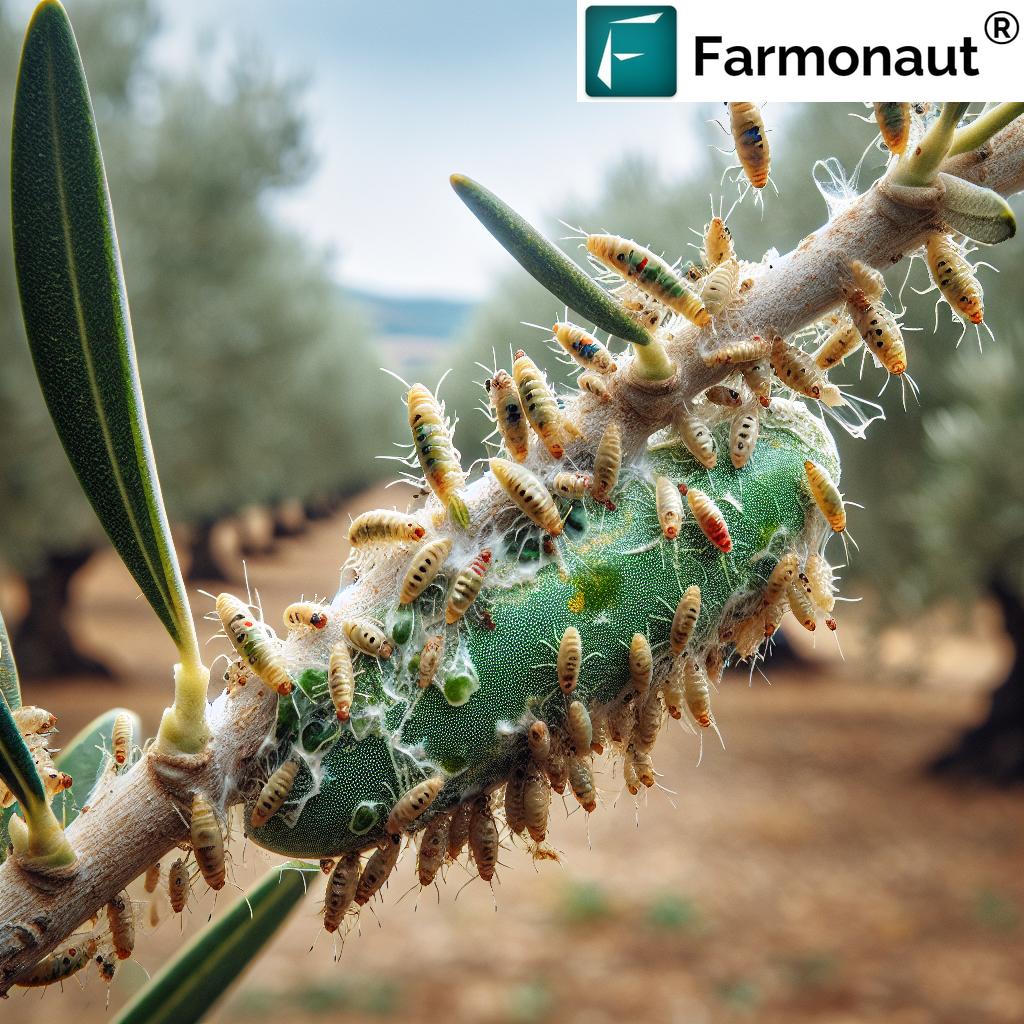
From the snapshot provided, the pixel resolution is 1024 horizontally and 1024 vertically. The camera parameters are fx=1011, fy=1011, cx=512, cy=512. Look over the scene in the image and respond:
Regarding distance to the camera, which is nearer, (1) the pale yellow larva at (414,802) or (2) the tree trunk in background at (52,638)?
(1) the pale yellow larva at (414,802)

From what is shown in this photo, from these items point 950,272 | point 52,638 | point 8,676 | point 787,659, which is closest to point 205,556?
point 52,638

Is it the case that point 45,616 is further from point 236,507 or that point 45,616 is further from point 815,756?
point 815,756

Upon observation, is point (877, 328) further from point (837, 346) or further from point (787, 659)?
point (787, 659)

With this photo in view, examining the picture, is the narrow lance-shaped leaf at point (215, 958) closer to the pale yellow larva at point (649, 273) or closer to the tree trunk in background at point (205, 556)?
the pale yellow larva at point (649, 273)

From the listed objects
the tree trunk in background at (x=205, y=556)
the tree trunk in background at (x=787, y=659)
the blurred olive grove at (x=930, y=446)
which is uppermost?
the blurred olive grove at (x=930, y=446)

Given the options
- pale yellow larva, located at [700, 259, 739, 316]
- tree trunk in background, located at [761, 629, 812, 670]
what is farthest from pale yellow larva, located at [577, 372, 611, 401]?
tree trunk in background, located at [761, 629, 812, 670]


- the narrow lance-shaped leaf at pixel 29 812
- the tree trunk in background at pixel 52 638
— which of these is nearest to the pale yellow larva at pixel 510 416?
the narrow lance-shaped leaf at pixel 29 812
